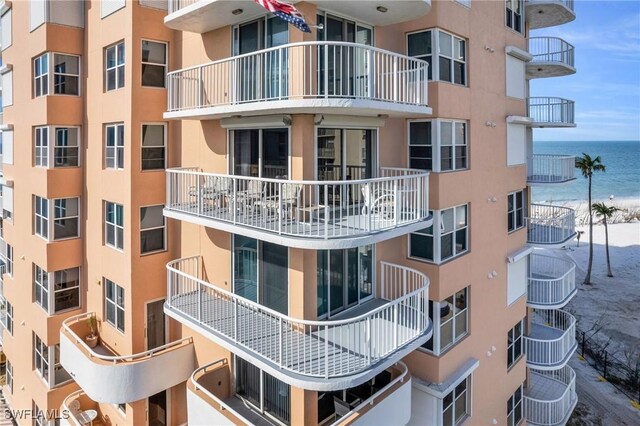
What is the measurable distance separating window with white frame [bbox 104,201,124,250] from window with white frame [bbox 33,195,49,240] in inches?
96.1

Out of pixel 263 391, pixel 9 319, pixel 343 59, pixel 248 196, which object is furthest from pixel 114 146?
pixel 9 319

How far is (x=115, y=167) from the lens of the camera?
1227 cm

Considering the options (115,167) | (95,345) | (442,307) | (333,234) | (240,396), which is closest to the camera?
(333,234)

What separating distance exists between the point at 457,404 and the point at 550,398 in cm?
640

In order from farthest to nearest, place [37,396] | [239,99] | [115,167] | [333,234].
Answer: [37,396], [115,167], [239,99], [333,234]

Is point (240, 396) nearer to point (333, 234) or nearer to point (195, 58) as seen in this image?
point (333, 234)

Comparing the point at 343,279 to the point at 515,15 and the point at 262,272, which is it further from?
the point at 515,15

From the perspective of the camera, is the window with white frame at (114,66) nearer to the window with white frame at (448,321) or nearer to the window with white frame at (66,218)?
the window with white frame at (66,218)

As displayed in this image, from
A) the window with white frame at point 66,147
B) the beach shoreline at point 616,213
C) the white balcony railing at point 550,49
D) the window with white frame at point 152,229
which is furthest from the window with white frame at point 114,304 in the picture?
the beach shoreline at point 616,213

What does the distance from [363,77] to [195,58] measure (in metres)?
4.86

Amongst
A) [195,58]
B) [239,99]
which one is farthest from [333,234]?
[195,58]

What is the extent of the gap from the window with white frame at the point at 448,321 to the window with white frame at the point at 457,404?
4.01ft

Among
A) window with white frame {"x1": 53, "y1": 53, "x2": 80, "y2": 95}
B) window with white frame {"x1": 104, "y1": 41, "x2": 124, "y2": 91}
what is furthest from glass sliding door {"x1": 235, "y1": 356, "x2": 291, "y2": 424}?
window with white frame {"x1": 53, "y1": 53, "x2": 80, "y2": 95}

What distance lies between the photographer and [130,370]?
10.9 m
